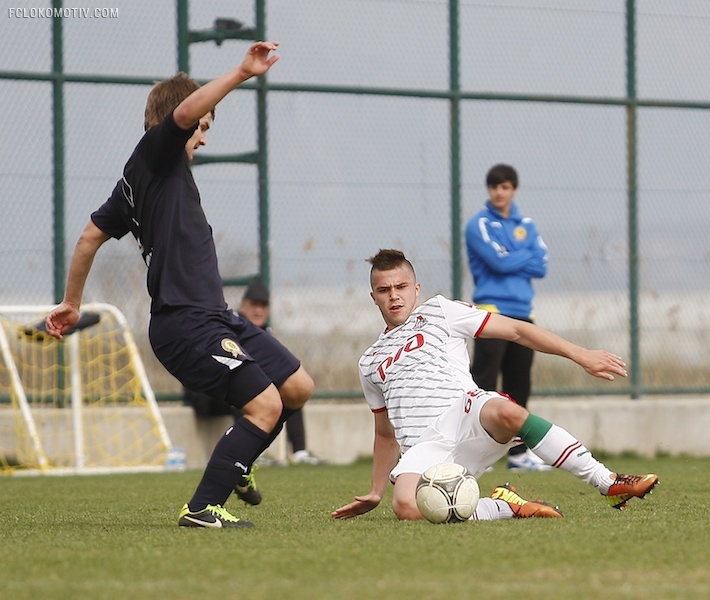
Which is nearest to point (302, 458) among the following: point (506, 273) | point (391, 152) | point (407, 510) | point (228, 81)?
point (506, 273)

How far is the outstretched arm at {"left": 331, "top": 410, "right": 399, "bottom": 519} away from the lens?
233 inches

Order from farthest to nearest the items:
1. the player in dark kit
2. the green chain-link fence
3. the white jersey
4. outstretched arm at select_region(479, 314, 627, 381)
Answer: the green chain-link fence < the white jersey < the player in dark kit < outstretched arm at select_region(479, 314, 627, 381)

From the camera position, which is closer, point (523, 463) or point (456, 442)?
point (456, 442)

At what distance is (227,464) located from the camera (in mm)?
5559

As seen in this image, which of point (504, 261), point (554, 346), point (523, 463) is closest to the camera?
point (554, 346)

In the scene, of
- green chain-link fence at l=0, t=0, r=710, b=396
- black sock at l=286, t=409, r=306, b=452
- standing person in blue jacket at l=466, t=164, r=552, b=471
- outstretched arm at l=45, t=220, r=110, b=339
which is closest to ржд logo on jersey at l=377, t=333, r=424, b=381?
outstretched arm at l=45, t=220, r=110, b=339

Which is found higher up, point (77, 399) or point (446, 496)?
point (446, 496)

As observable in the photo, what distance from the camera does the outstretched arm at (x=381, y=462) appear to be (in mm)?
5910

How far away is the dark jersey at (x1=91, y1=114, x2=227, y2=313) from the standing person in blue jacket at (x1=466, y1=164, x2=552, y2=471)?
4225 mm

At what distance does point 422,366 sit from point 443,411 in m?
0.22

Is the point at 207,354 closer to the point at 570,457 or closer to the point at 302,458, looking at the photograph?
the point at 570,457

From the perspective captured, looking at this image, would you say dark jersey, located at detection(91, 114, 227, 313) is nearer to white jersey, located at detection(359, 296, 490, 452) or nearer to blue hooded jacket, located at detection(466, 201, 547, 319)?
white jersey, located at detection(359, 296, 490, 452)

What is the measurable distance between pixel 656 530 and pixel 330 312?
6.23 metres

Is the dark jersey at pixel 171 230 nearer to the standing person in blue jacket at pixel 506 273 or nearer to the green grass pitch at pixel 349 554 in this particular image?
the green grass pitch at pixel 349 554
